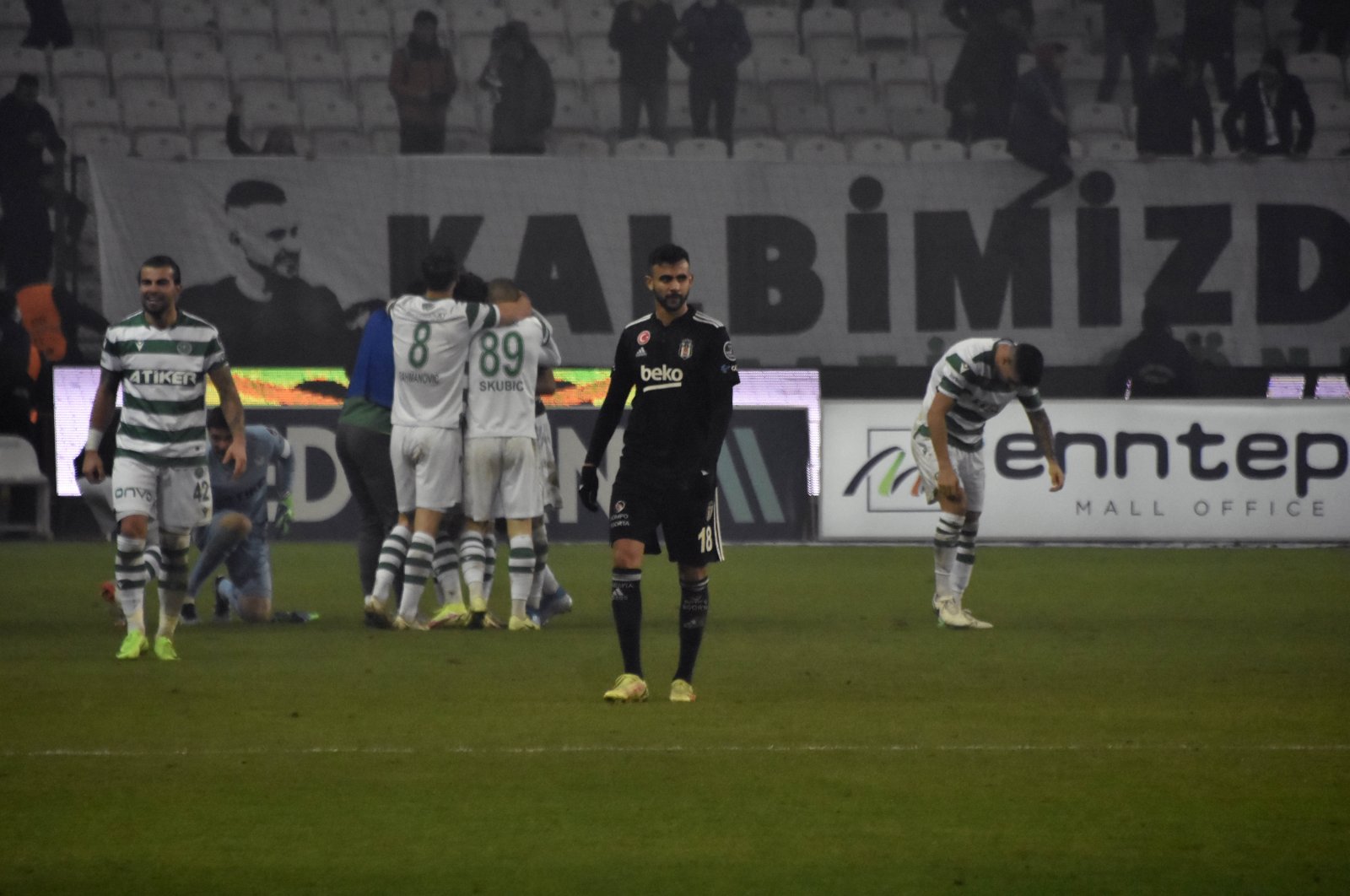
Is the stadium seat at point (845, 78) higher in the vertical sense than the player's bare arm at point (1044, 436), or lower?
higher

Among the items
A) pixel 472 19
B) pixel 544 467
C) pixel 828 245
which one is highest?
pixel 472 19

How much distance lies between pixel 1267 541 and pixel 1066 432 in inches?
83.3

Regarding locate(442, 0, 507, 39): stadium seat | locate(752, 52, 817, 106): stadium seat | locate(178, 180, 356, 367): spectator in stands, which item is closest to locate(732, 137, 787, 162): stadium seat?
locate(752, 52, 817, 106): stadium seat

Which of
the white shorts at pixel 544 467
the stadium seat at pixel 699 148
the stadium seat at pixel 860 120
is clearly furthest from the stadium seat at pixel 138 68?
the white shorts at pixel 544 467

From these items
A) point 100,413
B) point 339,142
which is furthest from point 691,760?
point 339,142

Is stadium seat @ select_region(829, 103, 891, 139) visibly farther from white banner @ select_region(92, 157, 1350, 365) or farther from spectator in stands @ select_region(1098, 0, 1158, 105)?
white banner @ select_region(92, 157, 1350, 365)

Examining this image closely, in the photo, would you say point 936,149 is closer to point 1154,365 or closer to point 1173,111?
point 1173,111

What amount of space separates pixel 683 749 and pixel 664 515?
53.3 inches

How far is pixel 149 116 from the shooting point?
863 inches

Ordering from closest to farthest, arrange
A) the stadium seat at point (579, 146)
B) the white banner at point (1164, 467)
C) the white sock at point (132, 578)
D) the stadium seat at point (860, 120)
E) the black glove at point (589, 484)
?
the black glove at point (589, 484), the white sock at point (132, 578), the white banner at point (1164, 467), the stadium seat at point (579, 146), the stadium seat at point (860, 120)

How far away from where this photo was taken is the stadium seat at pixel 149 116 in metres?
21.7

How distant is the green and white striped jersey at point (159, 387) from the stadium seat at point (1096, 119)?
1504 centimetres

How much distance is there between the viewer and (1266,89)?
21.2m

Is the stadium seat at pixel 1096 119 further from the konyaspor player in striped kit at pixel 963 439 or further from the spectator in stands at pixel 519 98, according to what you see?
the konyaspor player in striped kit at pixel 963 439
